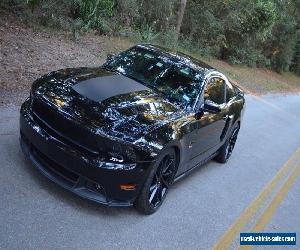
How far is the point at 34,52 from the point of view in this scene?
11.3m

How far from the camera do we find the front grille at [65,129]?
4910 mm

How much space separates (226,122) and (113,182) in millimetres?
3253

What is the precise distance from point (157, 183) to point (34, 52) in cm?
681

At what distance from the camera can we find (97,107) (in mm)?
5246

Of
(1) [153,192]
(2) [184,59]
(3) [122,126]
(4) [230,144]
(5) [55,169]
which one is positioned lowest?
(4) [230,144]

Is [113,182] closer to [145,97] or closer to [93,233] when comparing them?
[93,233]

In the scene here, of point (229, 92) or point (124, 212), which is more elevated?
point (229, 92)

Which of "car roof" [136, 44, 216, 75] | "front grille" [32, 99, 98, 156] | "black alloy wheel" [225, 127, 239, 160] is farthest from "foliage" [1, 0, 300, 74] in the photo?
"front grille" [32, 99, 98, 156]

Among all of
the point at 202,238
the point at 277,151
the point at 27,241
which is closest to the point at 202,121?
the point at 202,238

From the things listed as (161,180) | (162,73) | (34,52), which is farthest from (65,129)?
(34,52)

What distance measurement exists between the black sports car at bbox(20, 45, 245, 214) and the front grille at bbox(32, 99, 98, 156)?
1 cm

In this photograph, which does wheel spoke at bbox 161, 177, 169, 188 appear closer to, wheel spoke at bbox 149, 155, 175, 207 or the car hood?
wheel spoke at bbox 149, 155, 175, 207

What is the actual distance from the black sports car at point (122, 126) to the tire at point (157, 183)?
12 millimetres

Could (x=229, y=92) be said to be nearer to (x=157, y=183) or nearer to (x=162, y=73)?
(x=162, y=73)
